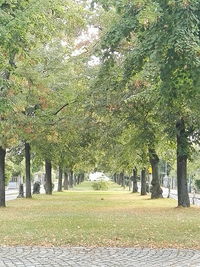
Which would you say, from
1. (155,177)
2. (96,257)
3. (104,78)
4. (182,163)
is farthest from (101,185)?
(96,257)

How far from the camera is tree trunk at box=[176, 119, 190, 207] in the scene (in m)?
24.1

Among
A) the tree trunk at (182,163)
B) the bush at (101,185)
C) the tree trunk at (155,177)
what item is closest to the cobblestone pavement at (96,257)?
the tree trunk at (182,163)

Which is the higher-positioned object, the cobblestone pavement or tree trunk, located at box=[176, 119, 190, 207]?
tree trunk, located at box=[176, 119, 190, 207]

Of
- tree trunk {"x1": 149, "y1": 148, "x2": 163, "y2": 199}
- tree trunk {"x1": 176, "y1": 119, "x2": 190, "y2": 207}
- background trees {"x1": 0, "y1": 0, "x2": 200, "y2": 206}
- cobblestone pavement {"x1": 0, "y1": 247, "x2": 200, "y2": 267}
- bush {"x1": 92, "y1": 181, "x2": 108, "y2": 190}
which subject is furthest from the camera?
bush {"x1": 92, "y1": 181, "x2": 108, "y2": 190}

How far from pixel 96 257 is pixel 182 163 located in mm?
16568

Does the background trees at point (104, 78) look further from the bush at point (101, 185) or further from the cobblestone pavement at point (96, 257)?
the bush at point (101, 185)

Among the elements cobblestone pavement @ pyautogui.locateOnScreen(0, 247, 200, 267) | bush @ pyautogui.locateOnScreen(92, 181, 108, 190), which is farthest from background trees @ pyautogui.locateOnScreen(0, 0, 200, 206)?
bush @ pyautogui.locateOnScreen(92, 181, 108, 190)

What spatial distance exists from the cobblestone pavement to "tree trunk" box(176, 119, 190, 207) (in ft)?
46.6

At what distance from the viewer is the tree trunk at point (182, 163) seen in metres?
24.1

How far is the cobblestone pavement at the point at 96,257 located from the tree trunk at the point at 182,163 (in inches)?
559

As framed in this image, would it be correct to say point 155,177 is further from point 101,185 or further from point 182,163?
point 101,185

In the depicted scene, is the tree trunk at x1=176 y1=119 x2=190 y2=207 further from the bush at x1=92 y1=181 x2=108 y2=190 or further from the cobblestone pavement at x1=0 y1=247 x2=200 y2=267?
the bush at x1=92 y1=181 x2=108 y2=190

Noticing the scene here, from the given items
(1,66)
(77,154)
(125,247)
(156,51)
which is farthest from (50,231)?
(77,154)

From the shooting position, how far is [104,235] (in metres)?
12.5
